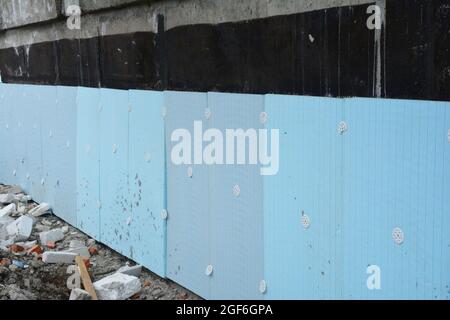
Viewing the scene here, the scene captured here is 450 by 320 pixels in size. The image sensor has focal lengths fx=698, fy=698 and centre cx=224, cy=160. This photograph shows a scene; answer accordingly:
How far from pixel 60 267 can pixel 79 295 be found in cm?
114

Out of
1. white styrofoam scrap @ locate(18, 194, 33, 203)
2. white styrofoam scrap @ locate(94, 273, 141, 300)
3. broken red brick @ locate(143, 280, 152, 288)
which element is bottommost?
broken red brick @ locate(143, 280, 152, 288)

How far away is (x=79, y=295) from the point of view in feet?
15.6

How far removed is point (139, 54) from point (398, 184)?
120 inches

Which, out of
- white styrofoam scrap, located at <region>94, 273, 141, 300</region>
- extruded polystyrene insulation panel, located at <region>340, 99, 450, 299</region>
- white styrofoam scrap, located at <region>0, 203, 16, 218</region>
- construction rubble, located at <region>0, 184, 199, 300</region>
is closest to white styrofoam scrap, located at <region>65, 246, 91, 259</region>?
construction rubble, located at <region>0, 184, 199, 300</region>

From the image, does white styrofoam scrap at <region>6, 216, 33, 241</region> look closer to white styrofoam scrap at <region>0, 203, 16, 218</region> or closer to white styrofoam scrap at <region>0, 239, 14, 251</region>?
white styrofoam scrap at <region>0, 239, 14, 251</region>

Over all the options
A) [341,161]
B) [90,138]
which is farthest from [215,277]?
[90,138]

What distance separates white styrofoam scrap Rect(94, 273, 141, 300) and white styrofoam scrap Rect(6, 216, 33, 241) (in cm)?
198

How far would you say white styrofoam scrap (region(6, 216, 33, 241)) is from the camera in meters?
6.75

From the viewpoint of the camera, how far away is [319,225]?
3.61 metres

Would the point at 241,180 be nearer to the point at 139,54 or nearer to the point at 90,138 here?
the point at 139,54

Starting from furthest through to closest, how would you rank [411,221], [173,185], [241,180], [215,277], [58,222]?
[58,222] < [173,185] < [215,277] < [241,180] < [411,221]

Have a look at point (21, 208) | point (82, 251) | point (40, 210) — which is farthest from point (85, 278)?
point (21, 208)

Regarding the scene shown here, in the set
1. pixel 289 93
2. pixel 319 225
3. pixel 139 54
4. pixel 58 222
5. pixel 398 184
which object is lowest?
pixel 58 222

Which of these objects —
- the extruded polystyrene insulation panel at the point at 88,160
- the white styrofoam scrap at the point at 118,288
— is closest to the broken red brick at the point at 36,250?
the extruded polystyrene insulation panel at the point at 88,160
